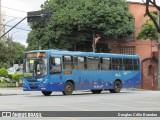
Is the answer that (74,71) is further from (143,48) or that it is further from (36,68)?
(143,48)

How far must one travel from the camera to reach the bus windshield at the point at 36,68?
2981 cm

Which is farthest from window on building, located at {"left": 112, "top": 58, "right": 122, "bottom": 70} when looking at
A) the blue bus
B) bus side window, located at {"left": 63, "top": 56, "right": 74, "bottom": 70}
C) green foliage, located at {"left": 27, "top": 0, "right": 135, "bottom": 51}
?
green foliage, located at {"left": 27, "top": 0, "right": 135, "bottom": 51}

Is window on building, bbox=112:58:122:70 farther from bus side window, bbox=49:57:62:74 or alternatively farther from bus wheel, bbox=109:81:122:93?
bus side window, bbox=49:57:62:74

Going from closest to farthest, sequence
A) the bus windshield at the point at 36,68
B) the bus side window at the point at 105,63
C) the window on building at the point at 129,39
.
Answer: the bus windshield at the point at 36,68 → the bus side window at the point at 105,63 → the window on building at the point at 129,39

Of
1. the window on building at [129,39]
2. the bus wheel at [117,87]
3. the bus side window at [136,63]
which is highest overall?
the window on building at [129,39]

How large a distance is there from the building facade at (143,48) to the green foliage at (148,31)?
1652 mm

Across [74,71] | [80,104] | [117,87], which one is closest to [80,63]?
[74,71]

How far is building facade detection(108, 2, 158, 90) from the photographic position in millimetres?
53531

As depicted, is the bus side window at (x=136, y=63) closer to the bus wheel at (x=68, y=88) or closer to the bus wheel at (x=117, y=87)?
the bus wheel at (x=117, y=87)

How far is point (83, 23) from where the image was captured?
1977 inches


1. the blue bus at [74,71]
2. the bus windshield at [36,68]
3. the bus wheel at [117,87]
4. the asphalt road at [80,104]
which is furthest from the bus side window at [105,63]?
the asphalt road at [80,104]

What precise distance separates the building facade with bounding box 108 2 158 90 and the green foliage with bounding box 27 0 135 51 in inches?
67.1

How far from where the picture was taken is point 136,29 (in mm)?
53969

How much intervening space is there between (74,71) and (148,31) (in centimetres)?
2098
